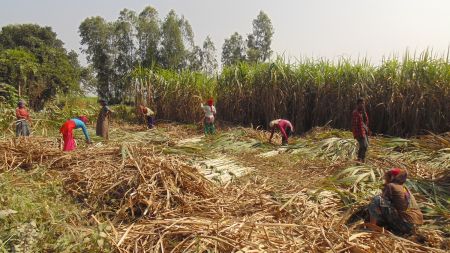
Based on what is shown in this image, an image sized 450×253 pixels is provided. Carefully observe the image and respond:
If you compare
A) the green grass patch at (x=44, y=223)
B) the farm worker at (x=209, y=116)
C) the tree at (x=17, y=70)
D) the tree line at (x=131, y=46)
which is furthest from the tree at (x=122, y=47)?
the green grass patch at (x=44, y=223)

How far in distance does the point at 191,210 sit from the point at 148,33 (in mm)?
27044

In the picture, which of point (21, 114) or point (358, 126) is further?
point (21, 114)

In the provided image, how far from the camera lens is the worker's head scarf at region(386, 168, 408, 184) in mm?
4551

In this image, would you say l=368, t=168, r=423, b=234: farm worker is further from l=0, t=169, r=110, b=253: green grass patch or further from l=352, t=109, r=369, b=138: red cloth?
l=0, t=169, r=110, b=253: green grass patch

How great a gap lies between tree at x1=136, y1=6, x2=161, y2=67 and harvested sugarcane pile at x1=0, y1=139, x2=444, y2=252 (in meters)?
24.0

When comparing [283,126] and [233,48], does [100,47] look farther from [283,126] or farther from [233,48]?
[283,126]

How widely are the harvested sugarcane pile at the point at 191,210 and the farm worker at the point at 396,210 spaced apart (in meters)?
0.31

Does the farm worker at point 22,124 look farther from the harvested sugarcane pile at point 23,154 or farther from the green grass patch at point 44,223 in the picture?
the green grass patch at point 44,223

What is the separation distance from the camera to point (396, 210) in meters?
4.41

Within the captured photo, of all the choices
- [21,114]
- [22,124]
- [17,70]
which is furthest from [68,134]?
[17,70]

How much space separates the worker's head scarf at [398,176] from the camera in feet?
14.9

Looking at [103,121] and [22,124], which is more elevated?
[103,121]

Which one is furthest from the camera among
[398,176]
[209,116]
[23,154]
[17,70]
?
[17,70]

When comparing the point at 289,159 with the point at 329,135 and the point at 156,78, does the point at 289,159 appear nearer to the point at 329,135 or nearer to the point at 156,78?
the point at 329,135
